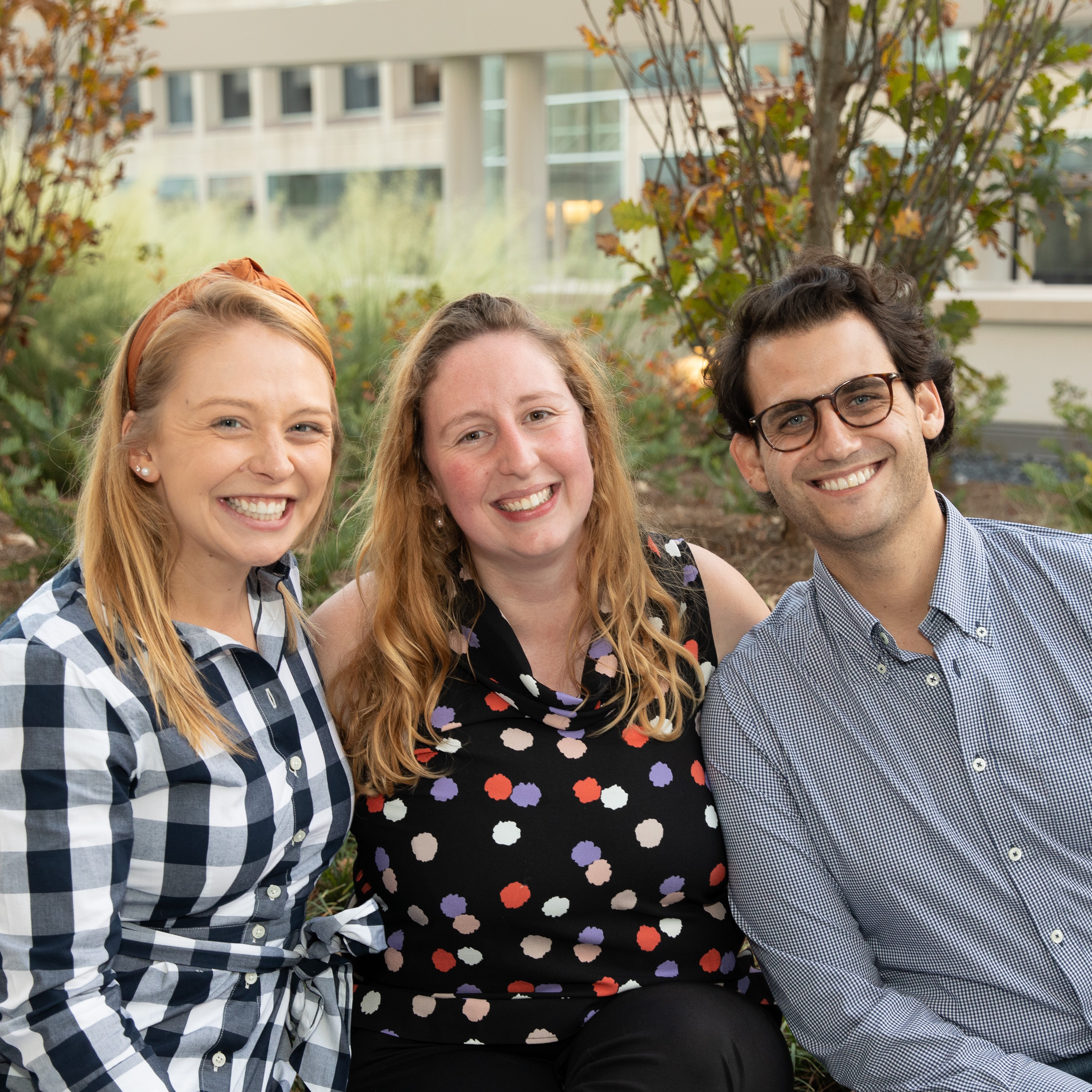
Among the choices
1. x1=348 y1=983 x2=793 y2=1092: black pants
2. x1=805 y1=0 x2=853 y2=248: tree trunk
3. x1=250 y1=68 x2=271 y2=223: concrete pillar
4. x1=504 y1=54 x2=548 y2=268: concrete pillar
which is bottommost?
x1=348 y1=983 x2=793 y2=1092: black pants

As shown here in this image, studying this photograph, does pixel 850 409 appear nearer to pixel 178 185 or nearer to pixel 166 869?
pixel 166 869

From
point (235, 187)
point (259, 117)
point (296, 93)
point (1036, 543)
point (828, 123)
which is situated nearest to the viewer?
point (1036, 543)

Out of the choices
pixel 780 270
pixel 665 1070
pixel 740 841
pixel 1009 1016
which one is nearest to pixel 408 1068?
pixel 665 1070

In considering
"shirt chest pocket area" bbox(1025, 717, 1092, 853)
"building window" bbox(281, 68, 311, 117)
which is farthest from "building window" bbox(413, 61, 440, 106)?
"shirt chest pocket area" bbox(1025, 717, 1092, 853)

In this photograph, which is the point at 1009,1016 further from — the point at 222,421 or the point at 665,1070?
the point at 222,421

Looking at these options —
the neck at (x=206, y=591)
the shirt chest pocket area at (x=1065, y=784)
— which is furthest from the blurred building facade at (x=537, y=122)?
the neck at (x=206, y=591)

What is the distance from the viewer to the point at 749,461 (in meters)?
2.25

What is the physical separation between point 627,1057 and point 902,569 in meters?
0.95

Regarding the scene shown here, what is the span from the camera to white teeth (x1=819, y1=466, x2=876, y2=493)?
202cm

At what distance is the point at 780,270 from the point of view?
14.1ft

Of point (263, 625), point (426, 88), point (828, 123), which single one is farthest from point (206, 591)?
point (426, 88)

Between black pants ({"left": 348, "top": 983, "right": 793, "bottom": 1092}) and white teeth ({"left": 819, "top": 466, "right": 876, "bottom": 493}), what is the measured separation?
2.91 feet

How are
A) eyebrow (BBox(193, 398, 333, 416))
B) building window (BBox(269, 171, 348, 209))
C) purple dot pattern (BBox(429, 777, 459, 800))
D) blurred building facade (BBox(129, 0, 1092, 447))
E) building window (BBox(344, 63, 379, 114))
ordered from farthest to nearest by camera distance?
building window (BBox(344, 63, 379, 114)) → building window (BBox(269, 171, 348, 209)) → blurred building facade (BBox(129, 0, 1092, 447)) → purple dot pattern (BBox(429, 777, 459, 800)) → eyebrow (BBox(193, 398, 333, 416))

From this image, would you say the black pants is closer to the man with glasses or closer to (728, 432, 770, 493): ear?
the man with glasses
